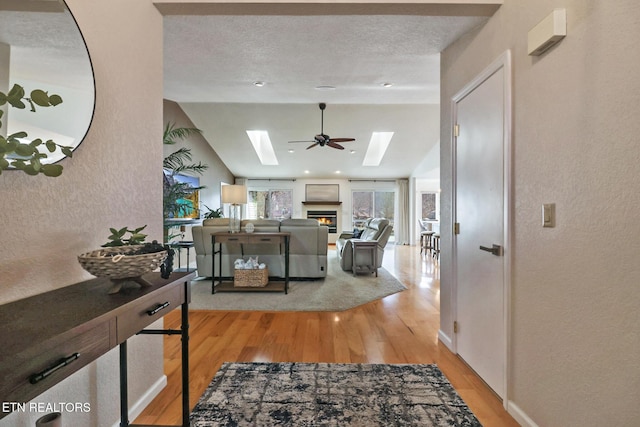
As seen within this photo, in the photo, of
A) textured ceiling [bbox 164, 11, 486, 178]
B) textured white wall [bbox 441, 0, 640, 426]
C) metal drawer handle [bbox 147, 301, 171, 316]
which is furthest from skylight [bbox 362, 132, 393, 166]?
metal drawer handle [bbox 147, 301, 171, 316]

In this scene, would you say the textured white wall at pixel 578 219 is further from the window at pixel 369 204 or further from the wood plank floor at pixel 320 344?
the window at pixel 369 204

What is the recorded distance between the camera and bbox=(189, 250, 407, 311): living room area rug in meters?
3.31

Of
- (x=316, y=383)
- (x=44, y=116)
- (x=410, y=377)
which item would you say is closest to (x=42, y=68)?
(x=44, y=116)

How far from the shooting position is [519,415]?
153cm

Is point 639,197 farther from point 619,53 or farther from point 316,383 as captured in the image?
point 316,383

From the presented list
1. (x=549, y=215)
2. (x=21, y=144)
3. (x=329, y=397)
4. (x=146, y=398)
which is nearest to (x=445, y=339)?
(x=329, y=397)

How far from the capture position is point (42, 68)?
3.48 ft

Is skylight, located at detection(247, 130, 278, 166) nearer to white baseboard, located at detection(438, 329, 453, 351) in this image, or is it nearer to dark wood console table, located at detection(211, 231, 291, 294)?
dark wood console table, located at detection(211, 231, 291, 294)

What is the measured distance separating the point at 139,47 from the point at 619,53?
7.29ft

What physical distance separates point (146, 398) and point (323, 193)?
8.66 m

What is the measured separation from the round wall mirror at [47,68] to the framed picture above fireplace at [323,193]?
8.82 metres

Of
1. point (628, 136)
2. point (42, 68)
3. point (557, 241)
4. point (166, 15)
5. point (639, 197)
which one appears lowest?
point (557, 241)

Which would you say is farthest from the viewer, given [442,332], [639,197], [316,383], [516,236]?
[442,332]

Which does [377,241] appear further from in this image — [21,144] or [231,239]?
[21,144]
